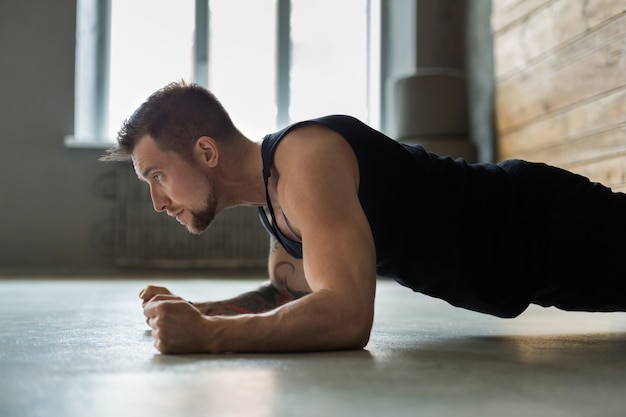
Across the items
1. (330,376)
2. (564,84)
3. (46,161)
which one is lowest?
(330,376)

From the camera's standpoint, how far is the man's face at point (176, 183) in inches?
53.4

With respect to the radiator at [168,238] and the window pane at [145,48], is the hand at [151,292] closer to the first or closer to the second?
the radiator at [168,238]

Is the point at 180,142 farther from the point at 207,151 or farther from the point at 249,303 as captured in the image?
the point at 249,303

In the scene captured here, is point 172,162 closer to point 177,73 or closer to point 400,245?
point 400,245

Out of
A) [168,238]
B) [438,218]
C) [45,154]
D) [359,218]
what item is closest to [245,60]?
[168,238]

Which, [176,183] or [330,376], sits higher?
[176,183]

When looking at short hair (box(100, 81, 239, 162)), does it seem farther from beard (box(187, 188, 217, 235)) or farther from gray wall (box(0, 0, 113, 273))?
gray wall (box(0, 0, 113, 273))

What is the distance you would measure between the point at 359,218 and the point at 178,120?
47 centimetres

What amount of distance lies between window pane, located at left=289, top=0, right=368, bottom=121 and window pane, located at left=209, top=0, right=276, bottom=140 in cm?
18

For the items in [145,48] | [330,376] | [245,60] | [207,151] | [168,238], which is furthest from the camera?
[245,60]

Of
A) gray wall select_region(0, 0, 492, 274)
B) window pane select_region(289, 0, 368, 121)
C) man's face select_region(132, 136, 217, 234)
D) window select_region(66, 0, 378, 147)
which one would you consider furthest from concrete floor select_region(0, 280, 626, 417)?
window pane select_region(289, 0, 368, 121)

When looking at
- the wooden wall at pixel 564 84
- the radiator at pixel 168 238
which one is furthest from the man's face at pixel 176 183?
the radiator at pixel 168 238

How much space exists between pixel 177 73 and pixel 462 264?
13.5ft

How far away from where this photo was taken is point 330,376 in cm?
92
